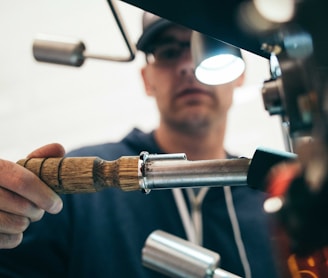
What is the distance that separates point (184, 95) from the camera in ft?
2.33

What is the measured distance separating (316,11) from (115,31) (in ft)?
3.30

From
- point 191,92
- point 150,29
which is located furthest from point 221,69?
point 191,92

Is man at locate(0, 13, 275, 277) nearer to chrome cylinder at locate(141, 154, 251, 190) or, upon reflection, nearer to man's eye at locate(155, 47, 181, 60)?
man's eye at locate(155, 47, 181, 60)

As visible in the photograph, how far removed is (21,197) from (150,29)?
30cm

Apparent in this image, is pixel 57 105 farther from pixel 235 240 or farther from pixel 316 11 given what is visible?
pixel 316 11

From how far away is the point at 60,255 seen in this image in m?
0.61

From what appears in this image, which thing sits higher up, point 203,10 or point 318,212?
point 203,10

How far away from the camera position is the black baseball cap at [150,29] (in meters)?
0.51

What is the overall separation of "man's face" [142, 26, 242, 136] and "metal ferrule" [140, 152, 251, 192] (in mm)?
397

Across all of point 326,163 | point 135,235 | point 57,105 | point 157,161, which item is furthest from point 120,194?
point 57,105

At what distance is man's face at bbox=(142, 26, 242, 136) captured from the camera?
668 mm

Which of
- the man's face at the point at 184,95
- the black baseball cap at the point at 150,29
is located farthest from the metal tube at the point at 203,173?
the man's face at the point at 184,95

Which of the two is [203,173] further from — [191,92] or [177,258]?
[191,92]

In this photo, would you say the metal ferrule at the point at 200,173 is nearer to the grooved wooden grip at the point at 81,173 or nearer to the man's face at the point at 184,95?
the grooved wooden grip at the point at 81,173
